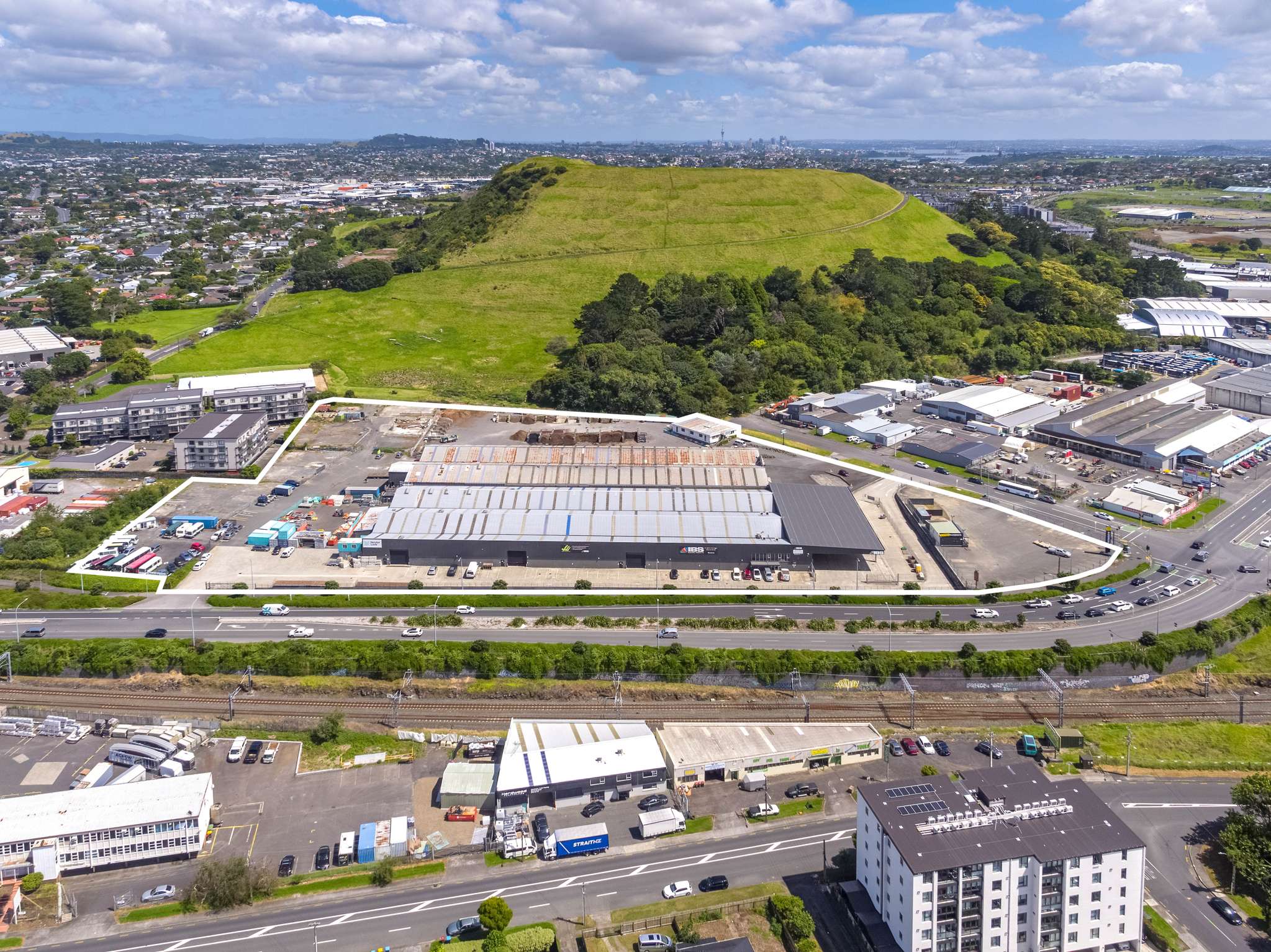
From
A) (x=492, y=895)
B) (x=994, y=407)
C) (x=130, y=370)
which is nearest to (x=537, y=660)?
(x=492, y=895)

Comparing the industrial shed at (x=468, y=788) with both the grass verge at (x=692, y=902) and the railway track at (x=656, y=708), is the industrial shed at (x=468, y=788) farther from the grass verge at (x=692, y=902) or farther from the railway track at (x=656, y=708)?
the grass verge at (x=692, y=902)

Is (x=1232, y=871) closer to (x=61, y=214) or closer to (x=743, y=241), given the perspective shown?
(x=743, y=241)

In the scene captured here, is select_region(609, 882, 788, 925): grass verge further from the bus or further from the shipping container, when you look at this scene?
the bus

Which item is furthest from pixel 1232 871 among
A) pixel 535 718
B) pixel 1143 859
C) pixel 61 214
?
pixel 61 214

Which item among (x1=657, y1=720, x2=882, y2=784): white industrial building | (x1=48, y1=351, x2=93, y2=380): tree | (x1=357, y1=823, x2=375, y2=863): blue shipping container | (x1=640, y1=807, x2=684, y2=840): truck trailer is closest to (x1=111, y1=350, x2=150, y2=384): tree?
(x1=48, y1=351, x2=93, y2=380): tree

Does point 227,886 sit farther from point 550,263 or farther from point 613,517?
point 550,263

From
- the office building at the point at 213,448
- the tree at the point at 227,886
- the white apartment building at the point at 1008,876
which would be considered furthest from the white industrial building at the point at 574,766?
the office building at the point at 213,448
